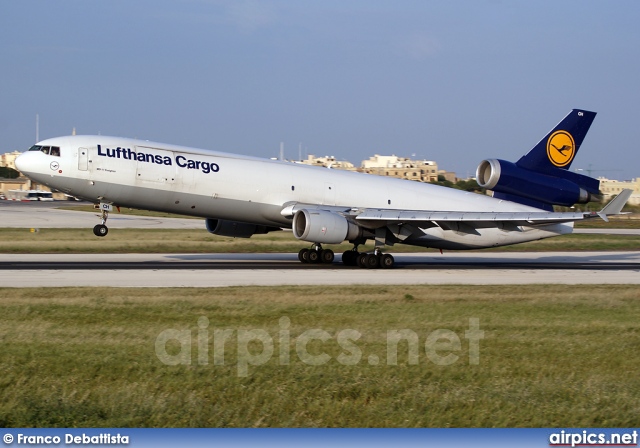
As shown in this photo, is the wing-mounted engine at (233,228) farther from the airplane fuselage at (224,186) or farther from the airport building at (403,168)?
the airport building at (403,168)

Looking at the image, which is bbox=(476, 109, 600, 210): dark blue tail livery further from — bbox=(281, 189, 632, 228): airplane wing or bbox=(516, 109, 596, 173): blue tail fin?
bbox=(281, 189, 632, 228): airplane wing

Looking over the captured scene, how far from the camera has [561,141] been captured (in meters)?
33.9

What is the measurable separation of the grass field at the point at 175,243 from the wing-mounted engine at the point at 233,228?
6214mm

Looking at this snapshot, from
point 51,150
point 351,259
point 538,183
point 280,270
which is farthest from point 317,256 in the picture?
point 51,150

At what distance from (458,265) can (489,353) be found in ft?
68.9

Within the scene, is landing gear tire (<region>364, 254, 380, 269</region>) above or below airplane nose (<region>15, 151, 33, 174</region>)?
below

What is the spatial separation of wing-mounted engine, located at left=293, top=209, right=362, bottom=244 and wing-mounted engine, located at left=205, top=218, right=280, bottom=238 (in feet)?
9.53

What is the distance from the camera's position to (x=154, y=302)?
58.5 feet

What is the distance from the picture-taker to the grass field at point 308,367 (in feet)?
29.7

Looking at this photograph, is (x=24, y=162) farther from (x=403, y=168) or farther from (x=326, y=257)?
(x=403, y=168)

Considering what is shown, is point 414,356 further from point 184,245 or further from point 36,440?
point 184,245

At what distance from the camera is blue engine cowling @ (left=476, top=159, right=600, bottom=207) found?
3416 cm

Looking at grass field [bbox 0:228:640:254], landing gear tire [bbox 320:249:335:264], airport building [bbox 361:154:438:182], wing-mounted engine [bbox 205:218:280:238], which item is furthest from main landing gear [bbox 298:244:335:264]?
airport building [bbox 361:154:438:182]

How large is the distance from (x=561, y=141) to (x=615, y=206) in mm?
6165
